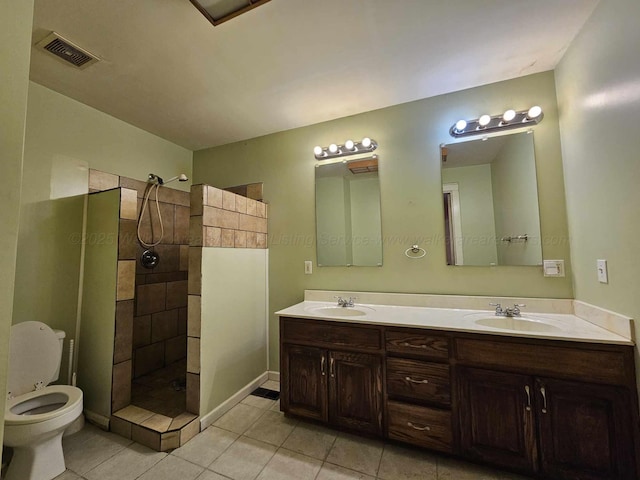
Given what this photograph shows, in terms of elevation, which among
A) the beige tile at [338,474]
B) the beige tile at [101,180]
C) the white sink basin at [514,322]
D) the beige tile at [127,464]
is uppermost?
the beige tile at [101,180]

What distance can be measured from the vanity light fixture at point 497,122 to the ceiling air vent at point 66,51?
2.51m

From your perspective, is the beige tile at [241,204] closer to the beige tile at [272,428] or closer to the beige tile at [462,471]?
the beige tile at [272,428]

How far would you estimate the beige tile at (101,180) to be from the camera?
226 centimetres

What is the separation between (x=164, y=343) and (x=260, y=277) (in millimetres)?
1238

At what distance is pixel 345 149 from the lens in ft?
8.02

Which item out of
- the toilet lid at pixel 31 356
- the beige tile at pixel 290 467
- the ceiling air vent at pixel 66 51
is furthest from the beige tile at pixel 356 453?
the ceiling air vent at pixel 66 51

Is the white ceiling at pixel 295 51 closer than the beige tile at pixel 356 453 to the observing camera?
Yes

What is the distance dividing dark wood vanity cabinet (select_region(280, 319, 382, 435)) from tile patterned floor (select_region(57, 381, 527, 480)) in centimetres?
12

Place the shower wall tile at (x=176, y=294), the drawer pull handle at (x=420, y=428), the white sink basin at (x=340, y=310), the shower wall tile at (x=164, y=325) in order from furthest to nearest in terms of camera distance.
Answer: the shower wall tile at (x=176, y=294) → the shower wall tile at (x=164, y=325) → the white sink basin at (x=340, y=310) → the drawer pull handle at (x=420, y=428)

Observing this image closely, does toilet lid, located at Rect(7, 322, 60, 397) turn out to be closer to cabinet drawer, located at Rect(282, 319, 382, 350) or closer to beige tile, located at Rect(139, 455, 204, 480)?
beige tile, located at Rect(139, 455, 204, 480)

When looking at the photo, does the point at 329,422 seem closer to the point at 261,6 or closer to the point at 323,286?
the point at 323,286

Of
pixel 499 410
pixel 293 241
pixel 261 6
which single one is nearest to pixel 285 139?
pixel 293 241

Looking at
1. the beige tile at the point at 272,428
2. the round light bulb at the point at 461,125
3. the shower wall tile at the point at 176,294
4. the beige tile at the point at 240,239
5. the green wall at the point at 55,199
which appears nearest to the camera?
the beige tile at the point at 272,428

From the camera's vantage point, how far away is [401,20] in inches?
58.3
